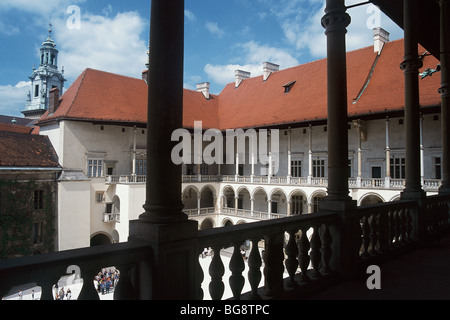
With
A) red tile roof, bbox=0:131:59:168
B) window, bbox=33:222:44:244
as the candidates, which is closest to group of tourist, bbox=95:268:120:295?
window, bbox=33:222:44:244

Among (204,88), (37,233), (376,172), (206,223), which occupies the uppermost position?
(204,88)

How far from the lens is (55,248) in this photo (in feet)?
76.2

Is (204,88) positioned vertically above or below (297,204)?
above

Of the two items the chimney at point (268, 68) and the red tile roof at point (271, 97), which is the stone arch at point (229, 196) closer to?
the red tile roof at point (271, 97)

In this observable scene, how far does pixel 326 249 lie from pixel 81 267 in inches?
113

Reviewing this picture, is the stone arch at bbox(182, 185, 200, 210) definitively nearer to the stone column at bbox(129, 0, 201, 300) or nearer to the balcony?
the balcony

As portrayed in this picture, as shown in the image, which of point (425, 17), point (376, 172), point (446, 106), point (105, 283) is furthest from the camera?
point (376, 172)

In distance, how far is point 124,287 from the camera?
2297mm

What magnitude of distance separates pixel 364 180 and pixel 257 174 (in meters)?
10.3

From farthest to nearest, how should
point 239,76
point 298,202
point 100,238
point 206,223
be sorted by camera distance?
1. point 239,76
2. point 206,223
3. point 298,202
4. point 100,238

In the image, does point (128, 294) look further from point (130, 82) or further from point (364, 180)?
point (130, 82)

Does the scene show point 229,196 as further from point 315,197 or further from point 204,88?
point 204,88
